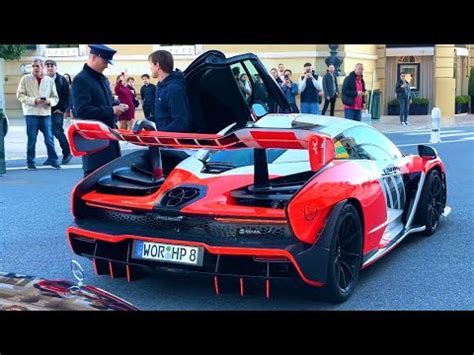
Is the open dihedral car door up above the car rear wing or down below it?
above

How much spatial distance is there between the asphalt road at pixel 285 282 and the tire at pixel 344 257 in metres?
0.12

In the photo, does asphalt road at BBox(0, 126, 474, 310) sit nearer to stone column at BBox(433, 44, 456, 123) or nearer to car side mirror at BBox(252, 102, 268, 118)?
car side mirror at BBox(252, 102, 268, 118)

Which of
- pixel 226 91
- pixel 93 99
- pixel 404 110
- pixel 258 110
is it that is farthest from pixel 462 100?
pixel 93 99

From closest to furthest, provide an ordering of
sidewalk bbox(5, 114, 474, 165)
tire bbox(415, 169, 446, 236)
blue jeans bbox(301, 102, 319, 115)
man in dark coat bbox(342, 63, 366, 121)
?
tire bbox(415, 169, 446, 236)
man in dark coat bbox(342, 63, 366, 121)
sidewalk bbox(5, 114, 474, 165)
blue jeans bbox(301, 102, 319, 115)

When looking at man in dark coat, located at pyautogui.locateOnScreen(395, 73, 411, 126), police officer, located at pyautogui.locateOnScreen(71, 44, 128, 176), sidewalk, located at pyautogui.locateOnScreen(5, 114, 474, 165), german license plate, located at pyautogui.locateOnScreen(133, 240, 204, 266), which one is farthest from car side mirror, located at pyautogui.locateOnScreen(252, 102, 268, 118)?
man in dark coat, located at pyautogui.locateOnScreen(395, 73, 411, 126)

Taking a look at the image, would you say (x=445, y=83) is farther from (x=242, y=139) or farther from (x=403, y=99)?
(x=242, y=139)

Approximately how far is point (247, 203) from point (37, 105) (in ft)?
26.2

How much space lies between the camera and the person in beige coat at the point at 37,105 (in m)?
11.8

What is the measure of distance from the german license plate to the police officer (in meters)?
1.72

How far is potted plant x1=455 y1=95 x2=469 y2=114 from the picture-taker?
2958 centimetres

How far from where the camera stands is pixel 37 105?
11773mm
